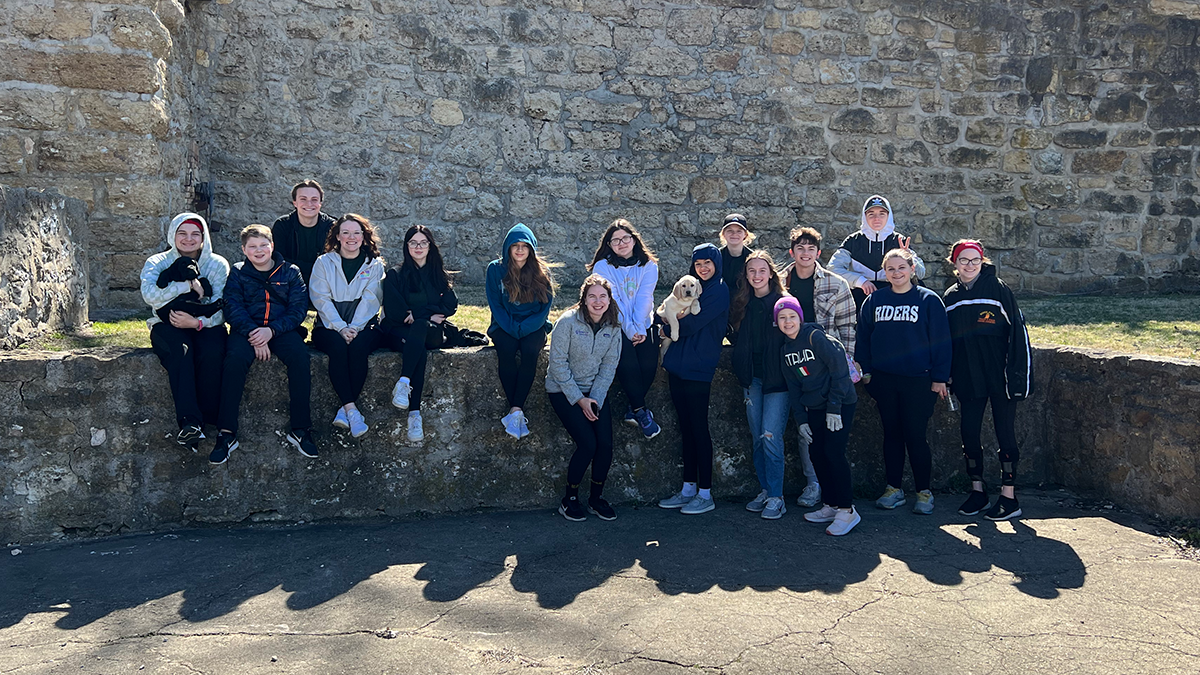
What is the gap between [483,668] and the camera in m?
3.71

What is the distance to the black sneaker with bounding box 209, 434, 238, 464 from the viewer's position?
5.18m

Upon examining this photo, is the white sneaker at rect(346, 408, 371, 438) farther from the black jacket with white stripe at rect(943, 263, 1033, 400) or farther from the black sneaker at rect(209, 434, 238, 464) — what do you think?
the black jacket with white stripe at rect(943, 263, 1033, 400)

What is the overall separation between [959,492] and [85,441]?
5517mm

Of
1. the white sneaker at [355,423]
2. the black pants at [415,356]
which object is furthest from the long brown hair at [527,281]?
the white sneaker at [355,423]

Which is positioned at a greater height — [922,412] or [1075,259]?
[1075,259]

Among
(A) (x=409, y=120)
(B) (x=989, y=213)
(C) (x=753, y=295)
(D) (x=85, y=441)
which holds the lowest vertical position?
(D) (x=85, y=441)

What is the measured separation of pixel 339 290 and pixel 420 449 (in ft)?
3.60

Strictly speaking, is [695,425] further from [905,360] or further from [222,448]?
[222,448]

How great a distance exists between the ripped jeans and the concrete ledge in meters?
0.39

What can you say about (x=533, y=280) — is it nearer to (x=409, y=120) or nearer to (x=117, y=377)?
(x=117, y=377)

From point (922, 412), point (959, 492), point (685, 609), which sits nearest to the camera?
point (685, 609)

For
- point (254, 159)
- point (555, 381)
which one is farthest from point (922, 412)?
point (254, 159)

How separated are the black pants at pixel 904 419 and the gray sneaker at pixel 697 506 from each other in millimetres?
1192

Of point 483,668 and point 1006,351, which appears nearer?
point 483,668
